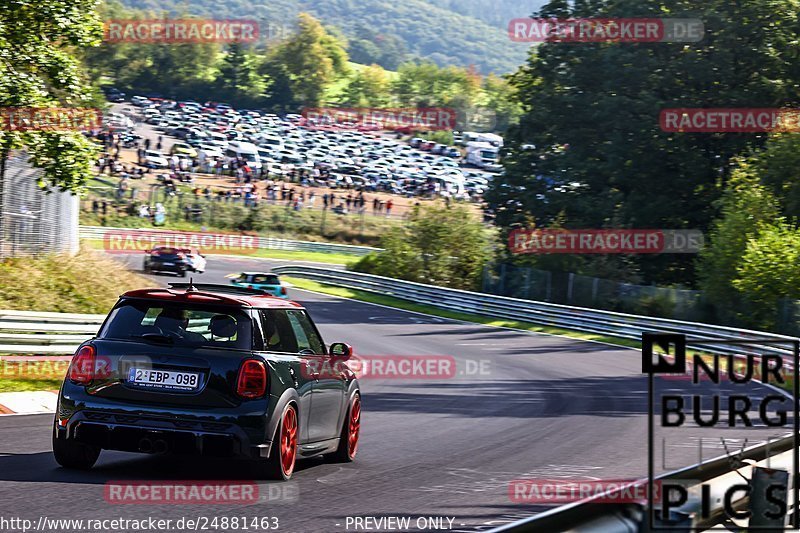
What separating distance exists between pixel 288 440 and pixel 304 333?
1151 mm

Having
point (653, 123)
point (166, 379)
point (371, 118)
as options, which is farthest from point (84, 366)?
point (371, 118)

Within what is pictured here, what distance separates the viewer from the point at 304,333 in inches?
389

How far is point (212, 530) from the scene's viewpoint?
688 cm

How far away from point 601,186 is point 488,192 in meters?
5.41

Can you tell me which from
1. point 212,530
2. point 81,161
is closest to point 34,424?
point 212,530

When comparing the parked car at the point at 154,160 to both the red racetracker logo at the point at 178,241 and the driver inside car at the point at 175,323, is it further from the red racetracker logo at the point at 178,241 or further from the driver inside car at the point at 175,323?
the driver inside car at the point at 175,323

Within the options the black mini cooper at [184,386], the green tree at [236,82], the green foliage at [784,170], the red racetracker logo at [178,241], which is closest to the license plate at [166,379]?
the black mini cooper at [184,386]

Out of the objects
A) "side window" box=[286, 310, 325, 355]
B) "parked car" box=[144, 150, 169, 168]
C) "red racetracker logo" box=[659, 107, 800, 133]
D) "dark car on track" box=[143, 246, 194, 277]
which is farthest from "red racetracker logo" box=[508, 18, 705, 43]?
"parked car" box=[144, 150, 169, 168]

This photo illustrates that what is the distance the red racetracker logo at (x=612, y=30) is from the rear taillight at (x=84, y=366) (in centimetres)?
3921

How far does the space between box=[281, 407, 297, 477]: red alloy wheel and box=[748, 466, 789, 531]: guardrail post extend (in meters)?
3.78

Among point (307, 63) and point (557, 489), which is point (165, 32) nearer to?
point (557, 489)

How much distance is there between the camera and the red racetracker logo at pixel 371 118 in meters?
141

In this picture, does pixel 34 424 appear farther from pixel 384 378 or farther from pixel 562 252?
pixel 562 252

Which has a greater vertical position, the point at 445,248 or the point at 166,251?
the point at 445,248
